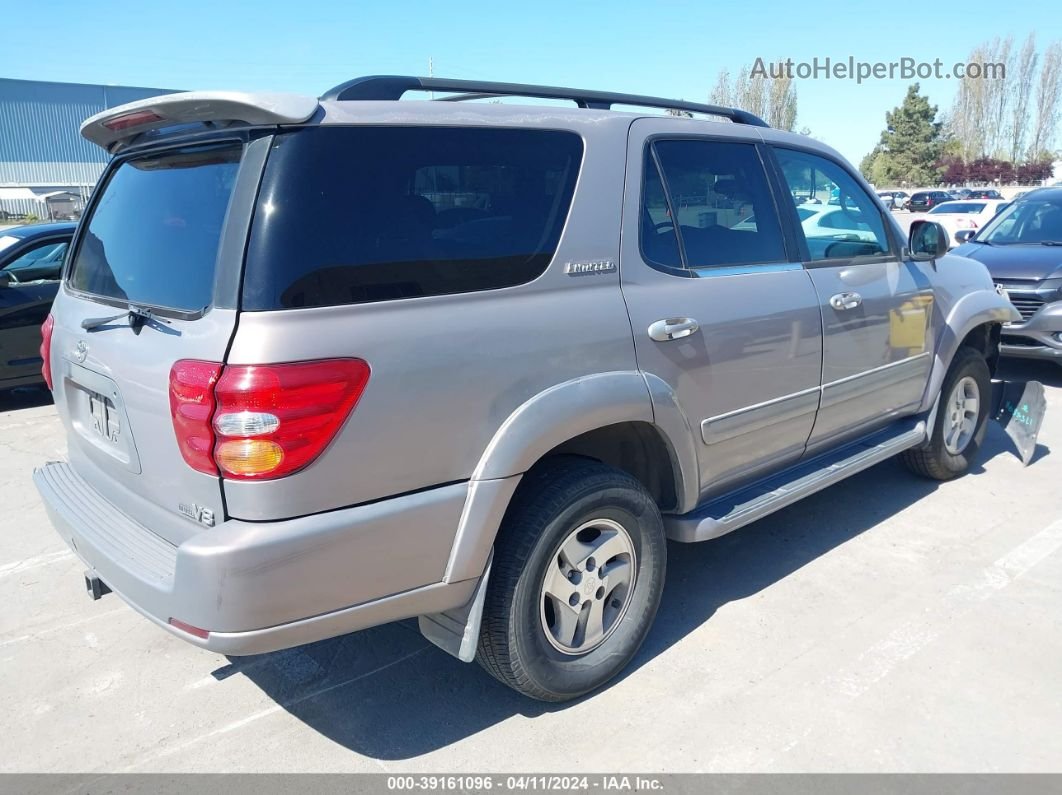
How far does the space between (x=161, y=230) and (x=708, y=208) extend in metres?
2.08

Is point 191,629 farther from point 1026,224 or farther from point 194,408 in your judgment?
point 1026,224

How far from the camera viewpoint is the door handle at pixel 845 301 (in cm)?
378

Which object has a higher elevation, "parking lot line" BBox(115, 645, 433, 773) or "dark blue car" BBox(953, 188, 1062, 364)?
"dark blue car" BBox(953, 188, 1062, 364)

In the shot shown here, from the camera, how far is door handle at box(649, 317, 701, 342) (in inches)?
117

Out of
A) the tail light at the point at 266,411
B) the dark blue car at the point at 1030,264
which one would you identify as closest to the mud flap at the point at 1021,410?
the dark blue car at the point at 1030,264

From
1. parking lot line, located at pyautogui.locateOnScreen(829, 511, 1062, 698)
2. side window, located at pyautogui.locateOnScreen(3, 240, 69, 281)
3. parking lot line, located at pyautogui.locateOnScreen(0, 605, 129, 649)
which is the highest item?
side window, located at pyautogui.locateOnScreen(3, 240, 69, 281)

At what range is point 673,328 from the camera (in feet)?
9.96

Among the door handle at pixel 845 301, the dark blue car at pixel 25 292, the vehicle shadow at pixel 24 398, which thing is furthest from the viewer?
the vehicle shadow at pixel 24 398

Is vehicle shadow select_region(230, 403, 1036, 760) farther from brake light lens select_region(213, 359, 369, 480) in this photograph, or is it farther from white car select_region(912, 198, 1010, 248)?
white car select_region(912, 198, 1010, 248)

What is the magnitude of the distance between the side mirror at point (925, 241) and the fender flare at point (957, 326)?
410 millimetres

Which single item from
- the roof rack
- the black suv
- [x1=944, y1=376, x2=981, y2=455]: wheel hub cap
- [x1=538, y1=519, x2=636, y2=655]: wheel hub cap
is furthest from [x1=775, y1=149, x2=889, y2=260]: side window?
the black suv

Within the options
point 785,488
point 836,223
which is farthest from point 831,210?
point 785,488

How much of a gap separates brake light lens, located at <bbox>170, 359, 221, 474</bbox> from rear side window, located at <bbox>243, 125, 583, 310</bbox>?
232mm

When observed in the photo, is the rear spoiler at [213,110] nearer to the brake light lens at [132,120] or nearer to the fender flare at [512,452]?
the brake light lens at [132,120]
